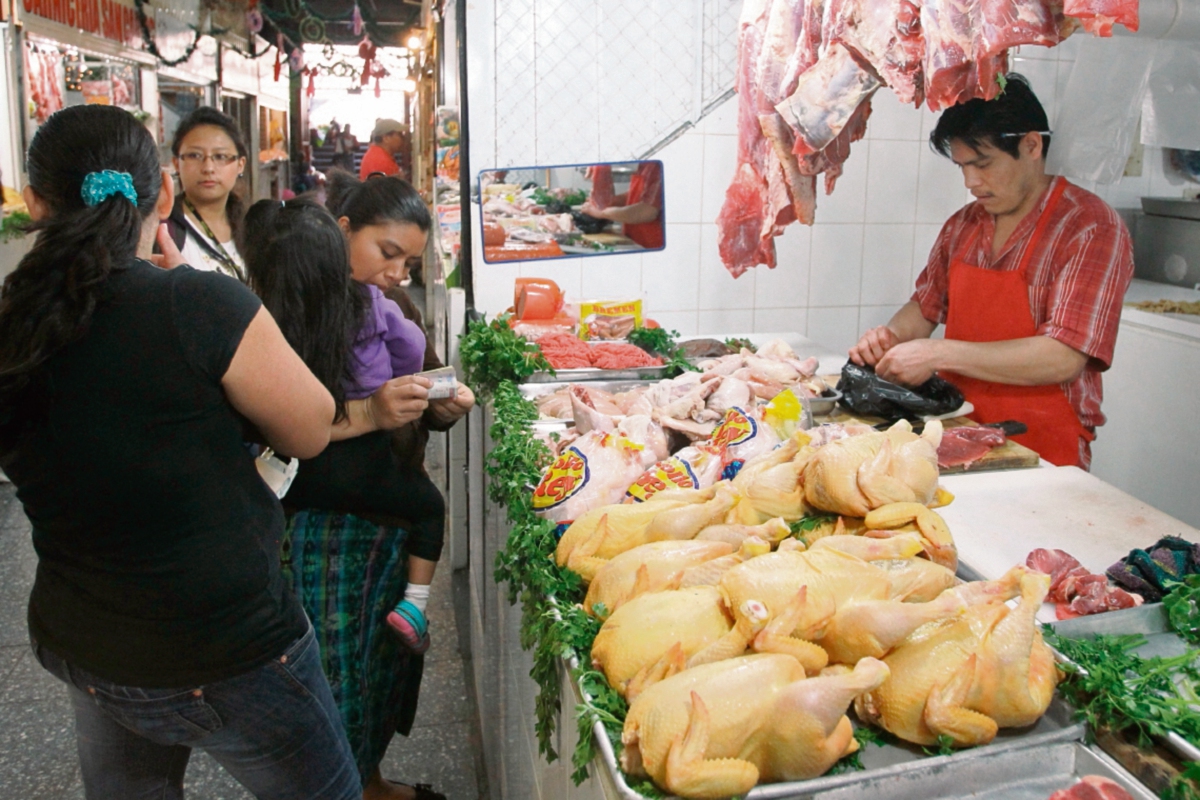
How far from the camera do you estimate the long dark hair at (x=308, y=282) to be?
230 centimetres

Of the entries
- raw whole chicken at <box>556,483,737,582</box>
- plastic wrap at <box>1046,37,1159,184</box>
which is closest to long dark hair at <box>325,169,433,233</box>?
raw whole chicken at <box>556,483,737,582</box>

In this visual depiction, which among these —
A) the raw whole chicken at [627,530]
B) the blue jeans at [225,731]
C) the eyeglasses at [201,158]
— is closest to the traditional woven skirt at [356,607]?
the blue jeans at [225,731]

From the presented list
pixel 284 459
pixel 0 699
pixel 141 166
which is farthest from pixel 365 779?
pixel 141 166

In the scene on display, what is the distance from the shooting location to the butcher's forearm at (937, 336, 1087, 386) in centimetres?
285

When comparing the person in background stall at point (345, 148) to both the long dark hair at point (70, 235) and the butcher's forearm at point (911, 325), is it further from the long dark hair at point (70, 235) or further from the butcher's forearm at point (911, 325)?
the long dark hair at point (70, 235)

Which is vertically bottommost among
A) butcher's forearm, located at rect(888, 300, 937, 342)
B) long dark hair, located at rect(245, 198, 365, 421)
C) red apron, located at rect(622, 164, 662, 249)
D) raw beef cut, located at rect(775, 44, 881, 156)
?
butcher's forearm, located at rect(888, 300, 937, 342)

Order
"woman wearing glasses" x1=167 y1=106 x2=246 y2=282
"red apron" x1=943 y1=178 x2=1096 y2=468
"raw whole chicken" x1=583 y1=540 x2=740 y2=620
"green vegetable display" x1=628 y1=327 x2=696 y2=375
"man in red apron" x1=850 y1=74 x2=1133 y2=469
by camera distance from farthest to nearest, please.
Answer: "woman wearing glasses" x1=167 y1=106 x2=246 y2=282, "green vegetable display" x1=628 y1=327 x2=696 y2=375, "red apron" x1=943 y1=178 x2=1096 y2=468, "man in red apron" x1=850 y1=74 x2=1133 y2=469, "raw whole chicken" x1=583 y1=540 x2=740 y2=620

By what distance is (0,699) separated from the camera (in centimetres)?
345

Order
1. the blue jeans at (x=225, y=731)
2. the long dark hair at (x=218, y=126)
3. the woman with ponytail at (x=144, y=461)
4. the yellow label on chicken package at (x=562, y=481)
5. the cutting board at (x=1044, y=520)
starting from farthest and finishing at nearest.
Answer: the long dark hair at (x=218, y=126)
the cutting board at (x=1044, y=520)
the yellow label on chicken package at (x=562, y=481)
the blue jeans at (x=225, y=731)
the woman with ponytail at (x=144, y=461)

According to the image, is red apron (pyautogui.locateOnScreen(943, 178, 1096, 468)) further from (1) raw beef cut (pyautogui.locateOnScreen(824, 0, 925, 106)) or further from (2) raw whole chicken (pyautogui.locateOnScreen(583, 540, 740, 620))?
(2) raw whole chicken (pyautogui.locateOnScreen(583, 540, 740, 620))

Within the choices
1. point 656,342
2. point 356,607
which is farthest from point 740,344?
point 356,607

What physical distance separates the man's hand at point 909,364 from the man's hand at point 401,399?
1.35 meters

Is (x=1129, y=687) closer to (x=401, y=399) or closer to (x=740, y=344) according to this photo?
(x=401, y=399)

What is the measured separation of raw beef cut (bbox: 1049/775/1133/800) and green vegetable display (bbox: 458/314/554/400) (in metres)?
2.13
